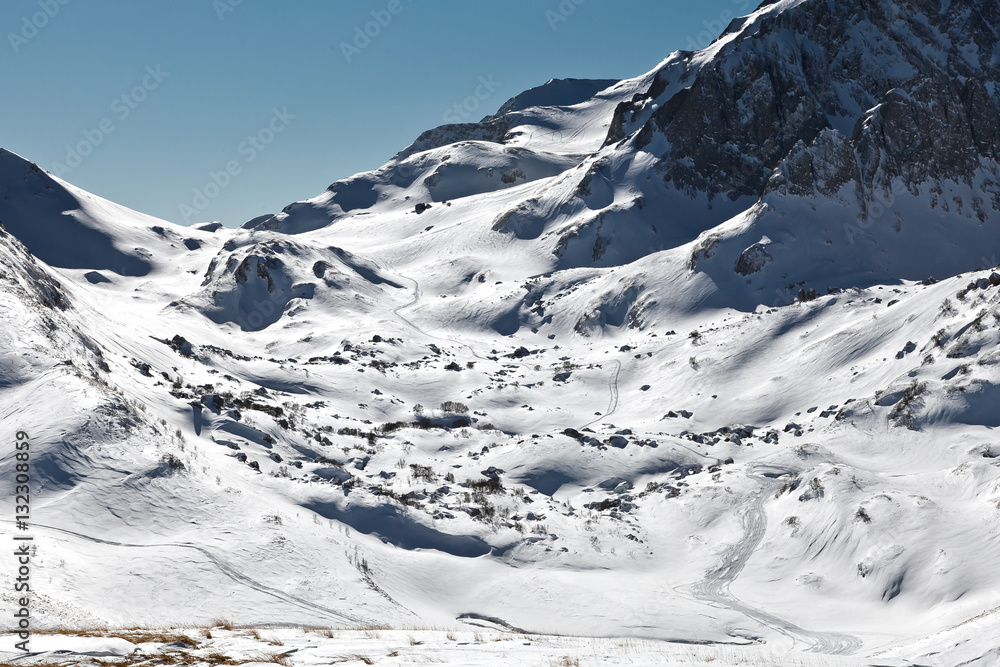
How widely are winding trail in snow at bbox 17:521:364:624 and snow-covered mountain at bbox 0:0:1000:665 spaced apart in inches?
3.3

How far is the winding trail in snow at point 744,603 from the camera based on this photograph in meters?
18.2

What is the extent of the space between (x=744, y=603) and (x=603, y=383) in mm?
28188

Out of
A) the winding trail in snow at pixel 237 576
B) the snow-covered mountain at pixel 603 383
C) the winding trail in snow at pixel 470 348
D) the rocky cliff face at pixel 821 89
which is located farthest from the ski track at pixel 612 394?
the rocky cliff face at pixel 821 89

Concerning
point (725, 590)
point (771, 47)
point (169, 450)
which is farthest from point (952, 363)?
point (771, 47)

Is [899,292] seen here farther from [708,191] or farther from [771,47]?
[771,47]

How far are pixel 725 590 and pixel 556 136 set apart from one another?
117391 mm

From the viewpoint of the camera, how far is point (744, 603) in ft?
70.7

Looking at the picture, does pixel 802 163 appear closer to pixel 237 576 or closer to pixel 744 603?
pixel 744 603

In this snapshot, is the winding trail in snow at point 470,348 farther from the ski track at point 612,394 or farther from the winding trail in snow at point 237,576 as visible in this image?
the winding trail in snow at point 237,576

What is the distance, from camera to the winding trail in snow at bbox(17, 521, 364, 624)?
→ 17484 millimetres

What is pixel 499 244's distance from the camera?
81.2 meters

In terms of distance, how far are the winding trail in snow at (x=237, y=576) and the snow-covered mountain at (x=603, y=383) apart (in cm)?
8

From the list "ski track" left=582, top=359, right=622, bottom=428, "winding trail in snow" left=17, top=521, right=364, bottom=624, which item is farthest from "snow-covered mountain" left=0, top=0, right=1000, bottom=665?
"ski track" left=582, top=359, right=622, bottom=428

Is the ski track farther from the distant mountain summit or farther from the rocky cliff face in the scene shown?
the rocky cliff face
